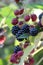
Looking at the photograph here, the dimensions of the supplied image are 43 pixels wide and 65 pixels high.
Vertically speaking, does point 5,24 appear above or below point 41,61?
above

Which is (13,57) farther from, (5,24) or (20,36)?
(5,24)

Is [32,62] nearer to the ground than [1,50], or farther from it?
nearer to the ground

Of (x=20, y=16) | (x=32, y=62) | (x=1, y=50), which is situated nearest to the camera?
(x=32, y=62)

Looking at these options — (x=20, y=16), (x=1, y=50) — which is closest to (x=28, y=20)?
(x=20, y=16)

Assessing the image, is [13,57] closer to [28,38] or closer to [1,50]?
[28,38]

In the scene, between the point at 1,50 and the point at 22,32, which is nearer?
the point at 22,32

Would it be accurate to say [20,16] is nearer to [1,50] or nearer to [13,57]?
[13,57]

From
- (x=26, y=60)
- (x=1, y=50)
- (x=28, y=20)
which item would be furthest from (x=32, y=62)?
(x=1, y=50)

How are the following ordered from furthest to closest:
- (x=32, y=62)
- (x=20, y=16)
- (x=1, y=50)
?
(x=1, y=50), (x=20, y=16), (x=32, y=62)

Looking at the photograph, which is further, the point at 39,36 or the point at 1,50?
the point at 1,50
